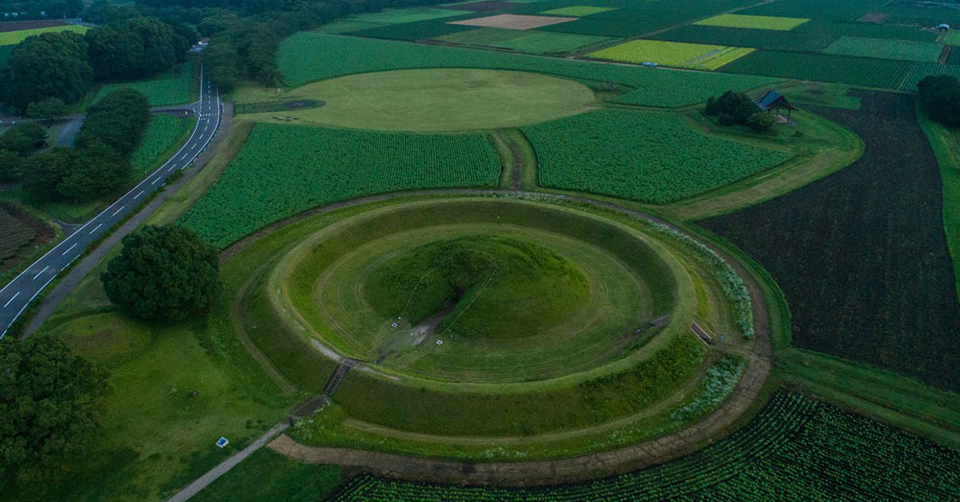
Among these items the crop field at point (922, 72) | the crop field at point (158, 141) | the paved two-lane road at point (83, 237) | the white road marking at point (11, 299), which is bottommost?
the white road marking at point (11, 299)

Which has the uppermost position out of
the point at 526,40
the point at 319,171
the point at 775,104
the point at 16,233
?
the point at 526,40

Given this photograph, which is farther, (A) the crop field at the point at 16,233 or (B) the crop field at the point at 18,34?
(B) the crop field at the point at 18,34

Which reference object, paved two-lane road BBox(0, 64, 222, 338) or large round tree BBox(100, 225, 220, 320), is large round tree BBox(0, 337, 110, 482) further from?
paved two-lane road BBox(0, 64, 222, 338)

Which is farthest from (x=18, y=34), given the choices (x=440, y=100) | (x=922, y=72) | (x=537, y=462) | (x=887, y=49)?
(x=887, y=49)

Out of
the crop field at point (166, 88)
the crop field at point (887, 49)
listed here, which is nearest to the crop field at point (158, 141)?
the crop field at point (166, 88)

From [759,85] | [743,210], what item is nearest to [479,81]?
[759,85]

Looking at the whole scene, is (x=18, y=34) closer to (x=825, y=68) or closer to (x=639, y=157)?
(x=639, y=157)

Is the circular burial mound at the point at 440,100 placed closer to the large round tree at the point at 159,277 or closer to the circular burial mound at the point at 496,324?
the circular burial mound at the point at 496,324
